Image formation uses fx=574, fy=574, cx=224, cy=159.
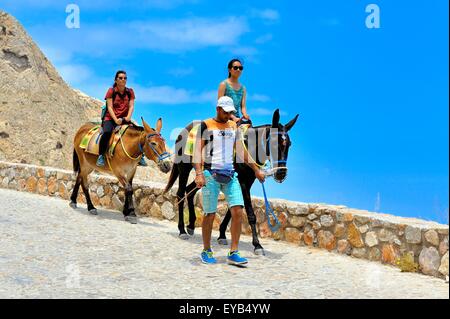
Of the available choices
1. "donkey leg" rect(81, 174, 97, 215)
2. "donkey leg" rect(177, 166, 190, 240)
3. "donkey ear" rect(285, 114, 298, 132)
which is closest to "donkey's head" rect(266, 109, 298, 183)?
"donkey ear" rect(285, 114, 298, 132)

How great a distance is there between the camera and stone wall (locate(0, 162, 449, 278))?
8125mm

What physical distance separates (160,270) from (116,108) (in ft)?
17.5

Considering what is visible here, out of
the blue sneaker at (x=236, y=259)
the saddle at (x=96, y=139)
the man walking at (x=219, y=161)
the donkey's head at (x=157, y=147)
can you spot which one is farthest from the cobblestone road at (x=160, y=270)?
the saddle at (x=96, y=139)

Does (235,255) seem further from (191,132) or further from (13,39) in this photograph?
(13,39)

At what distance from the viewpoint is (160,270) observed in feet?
25.2

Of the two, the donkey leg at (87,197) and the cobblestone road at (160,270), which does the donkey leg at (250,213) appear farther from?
the donkey leg at (87,197)

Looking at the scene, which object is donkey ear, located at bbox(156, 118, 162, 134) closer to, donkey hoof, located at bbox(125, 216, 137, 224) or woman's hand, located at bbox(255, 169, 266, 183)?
donkey hoof, located at bbox(125, 216, 137, 224)

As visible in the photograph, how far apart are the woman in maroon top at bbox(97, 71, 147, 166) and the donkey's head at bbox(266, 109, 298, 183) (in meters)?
4.28

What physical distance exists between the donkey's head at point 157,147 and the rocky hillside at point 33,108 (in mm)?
16022

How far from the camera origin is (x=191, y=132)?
10.1 metres

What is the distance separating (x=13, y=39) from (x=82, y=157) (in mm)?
20713

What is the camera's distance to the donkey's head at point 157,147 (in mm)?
11086

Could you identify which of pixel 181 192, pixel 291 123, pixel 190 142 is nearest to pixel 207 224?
pixel 291 123
